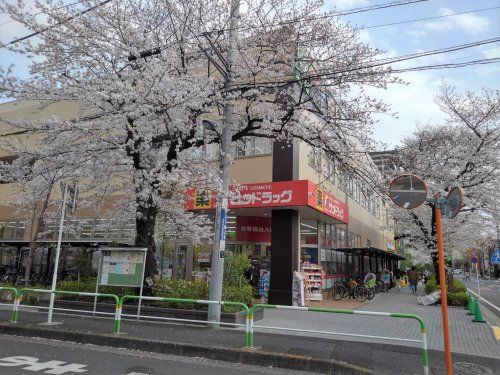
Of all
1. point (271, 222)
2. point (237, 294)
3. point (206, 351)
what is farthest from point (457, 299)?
point (206, 351)

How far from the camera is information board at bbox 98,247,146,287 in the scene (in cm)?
1136

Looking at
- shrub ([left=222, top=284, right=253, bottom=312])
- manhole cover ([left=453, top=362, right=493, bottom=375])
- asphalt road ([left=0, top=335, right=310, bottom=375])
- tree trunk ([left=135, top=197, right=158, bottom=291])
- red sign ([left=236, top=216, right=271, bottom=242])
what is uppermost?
red sign ([left=236, top=216, right=271, bottom=242])

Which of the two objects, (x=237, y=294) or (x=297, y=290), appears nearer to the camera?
(x=237, y=294)

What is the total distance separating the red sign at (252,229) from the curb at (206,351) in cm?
1130

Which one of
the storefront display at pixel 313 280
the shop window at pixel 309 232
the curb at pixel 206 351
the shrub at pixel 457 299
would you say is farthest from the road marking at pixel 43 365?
the shrub at pixel 457 299

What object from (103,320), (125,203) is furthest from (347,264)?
(103,320)

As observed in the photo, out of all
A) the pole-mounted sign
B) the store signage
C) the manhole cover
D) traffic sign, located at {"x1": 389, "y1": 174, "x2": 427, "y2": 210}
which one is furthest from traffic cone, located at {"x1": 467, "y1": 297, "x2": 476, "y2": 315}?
traffic sign, located at {"x1": 389, "y1": 174, "x2": 427, "y2": 210}

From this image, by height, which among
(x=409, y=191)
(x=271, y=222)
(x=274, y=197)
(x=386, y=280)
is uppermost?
(x=274, y=197)

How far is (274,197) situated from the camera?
16.8 meters

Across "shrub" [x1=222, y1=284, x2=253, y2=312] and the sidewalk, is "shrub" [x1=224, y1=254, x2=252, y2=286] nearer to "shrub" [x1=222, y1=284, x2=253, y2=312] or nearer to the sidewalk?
"shrub" [x1=222, y1=284, x2=253, y2=312]

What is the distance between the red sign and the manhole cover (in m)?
13.0

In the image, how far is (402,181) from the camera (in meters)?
6.72

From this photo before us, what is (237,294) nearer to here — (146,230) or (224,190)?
(146,230)

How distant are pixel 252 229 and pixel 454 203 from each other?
1435 cm
